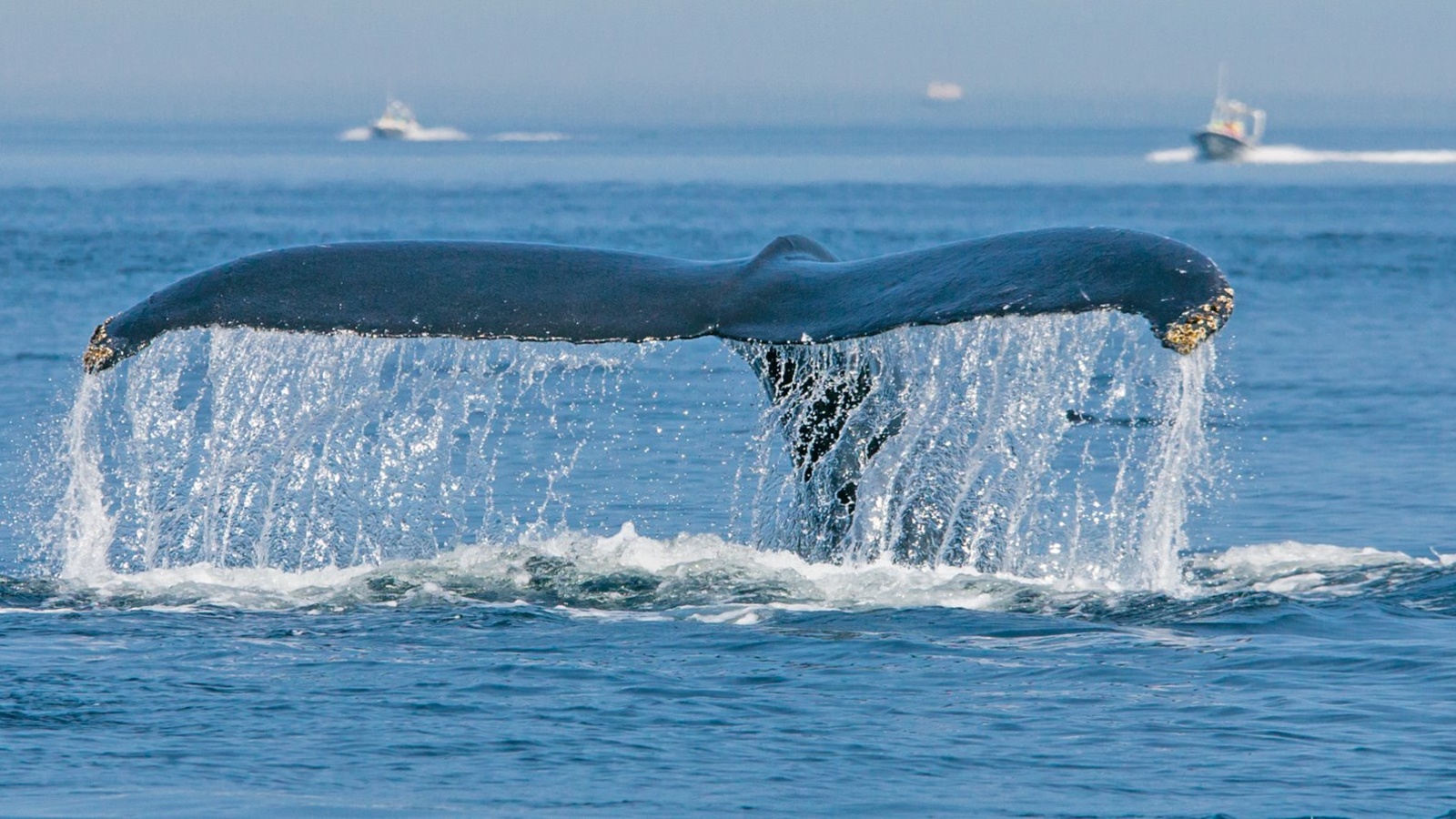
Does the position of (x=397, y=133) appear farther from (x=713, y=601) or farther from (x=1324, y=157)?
(x=713, y=601)

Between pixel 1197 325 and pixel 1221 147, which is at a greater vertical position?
pixel 1221 147

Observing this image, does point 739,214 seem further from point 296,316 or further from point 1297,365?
point 296,316

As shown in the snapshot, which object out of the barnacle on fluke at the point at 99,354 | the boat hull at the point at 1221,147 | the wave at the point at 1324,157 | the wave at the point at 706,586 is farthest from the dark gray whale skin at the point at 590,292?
the wave at the point at 1324,157

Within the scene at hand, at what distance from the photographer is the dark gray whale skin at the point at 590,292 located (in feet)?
20.0

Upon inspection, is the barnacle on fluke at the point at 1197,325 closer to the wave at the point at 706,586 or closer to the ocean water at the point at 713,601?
the ocean water at the point at 713,601

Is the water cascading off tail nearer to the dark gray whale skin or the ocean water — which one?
the ocean water

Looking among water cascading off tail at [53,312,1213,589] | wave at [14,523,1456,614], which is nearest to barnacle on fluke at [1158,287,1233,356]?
water cascading off tail at [53,312,1213,589]

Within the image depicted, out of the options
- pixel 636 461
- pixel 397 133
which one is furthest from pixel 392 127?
pixel 636 461

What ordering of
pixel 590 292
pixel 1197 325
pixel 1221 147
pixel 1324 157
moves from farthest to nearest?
pixel 1324 157 < pixel 1221 147 < pixel 590 292 < pixel 1197 325

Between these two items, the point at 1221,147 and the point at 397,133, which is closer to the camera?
the point at 1221,147

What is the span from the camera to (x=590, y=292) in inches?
258

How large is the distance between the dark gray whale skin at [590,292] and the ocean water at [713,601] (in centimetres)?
21

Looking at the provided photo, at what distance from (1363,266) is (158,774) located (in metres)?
26.5

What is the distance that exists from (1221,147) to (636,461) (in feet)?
293
